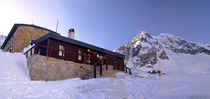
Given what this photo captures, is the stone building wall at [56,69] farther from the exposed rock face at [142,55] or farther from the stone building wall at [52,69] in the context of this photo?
the exposed rock face at [142,55]

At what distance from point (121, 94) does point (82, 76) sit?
24.2 ft

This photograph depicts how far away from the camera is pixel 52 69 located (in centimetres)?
1407

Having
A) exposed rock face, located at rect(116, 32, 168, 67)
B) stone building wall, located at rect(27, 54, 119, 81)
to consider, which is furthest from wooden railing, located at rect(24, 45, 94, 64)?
exposed rock face, located at rect(116, 32, 168, 67)

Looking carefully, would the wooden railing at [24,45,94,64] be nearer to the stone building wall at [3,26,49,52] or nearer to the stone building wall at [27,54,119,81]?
the stone building wall at [27,54,119,81]

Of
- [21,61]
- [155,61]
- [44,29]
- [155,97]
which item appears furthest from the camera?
[155,61]

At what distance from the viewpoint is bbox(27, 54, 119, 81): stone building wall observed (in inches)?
520

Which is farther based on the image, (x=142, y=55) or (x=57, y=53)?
(x=142, y=55)

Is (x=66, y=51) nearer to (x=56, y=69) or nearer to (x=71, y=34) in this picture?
(x=56, y=69)

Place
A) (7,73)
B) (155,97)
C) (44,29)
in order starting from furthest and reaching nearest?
(44,29) → (7,73) → (155,97)

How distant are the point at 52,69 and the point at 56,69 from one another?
0.38m

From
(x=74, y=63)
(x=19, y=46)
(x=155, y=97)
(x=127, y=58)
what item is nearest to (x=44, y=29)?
(x=19, y=46)

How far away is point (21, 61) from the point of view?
15.9 metres

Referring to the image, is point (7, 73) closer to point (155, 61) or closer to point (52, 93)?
point (52, 93)

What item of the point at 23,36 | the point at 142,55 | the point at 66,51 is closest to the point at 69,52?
the point at 66,51
